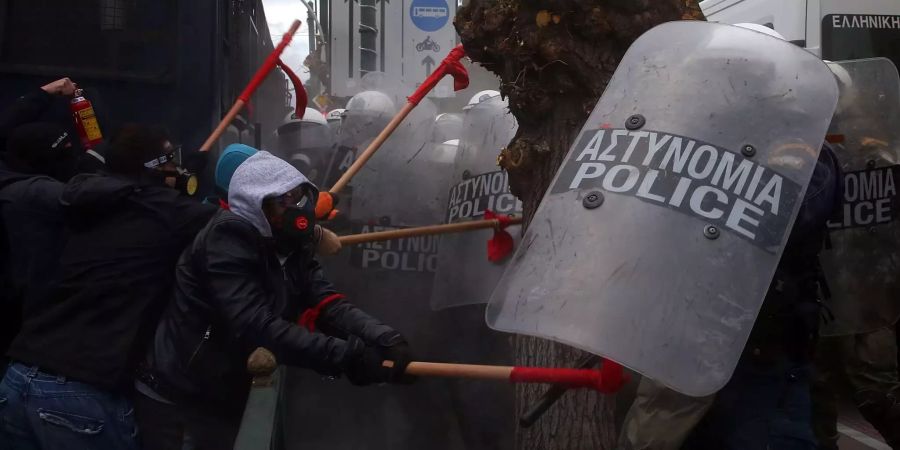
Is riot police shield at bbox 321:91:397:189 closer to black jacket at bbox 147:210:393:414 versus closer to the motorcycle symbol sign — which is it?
black jacket at bbox 147:210:393:414

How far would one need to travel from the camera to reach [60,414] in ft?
9.42

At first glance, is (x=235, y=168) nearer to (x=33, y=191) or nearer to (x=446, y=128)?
(x=33, y=191)

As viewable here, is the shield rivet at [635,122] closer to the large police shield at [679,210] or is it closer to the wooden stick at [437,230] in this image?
the large police shield at [679,210]

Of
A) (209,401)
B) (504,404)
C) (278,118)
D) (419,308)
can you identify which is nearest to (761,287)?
(209,401)

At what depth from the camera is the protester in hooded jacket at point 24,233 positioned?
3.33 metres

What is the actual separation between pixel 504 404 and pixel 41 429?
88.7 inches

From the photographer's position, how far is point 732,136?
91.4 inches

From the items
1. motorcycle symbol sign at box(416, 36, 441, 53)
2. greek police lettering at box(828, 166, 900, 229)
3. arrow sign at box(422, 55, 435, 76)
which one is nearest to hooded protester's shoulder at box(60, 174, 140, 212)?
greek police lettering at box(828, 166, 900, 229)

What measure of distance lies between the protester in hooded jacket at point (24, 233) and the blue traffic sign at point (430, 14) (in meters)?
10.7

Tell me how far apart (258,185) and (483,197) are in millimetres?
1753

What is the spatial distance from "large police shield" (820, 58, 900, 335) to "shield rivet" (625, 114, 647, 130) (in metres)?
1.04

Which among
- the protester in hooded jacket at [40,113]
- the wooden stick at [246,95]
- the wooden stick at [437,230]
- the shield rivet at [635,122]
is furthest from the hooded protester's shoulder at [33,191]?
the shield rivet at [635,122]

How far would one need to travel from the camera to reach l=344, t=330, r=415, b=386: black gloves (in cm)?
268

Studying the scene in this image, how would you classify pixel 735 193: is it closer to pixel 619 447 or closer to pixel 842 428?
pixel 619 447
